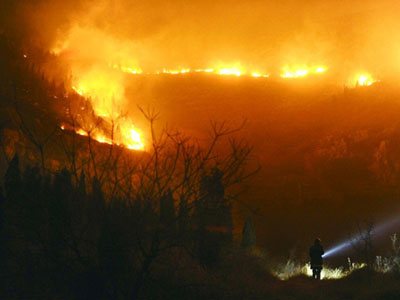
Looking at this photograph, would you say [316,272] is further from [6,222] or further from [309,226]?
[309,226]

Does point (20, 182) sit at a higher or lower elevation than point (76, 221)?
higher

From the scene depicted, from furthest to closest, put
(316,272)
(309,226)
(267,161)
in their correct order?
(267,161), (309,226), (316,272)

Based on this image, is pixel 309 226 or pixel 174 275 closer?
pixel 174 275

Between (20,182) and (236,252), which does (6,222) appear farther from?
(236,252)

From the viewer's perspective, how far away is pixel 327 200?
41688 millimetres

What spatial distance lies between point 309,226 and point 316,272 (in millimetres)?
19399

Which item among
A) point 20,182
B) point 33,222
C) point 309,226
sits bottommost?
point 33,222

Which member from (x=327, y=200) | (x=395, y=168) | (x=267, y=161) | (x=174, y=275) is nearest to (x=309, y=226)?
(x=327, y=200)

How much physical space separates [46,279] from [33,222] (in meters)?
1.17

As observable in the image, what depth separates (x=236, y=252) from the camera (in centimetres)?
1459

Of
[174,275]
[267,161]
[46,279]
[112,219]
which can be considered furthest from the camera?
[267,161]

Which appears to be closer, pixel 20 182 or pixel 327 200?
pixel 20 182

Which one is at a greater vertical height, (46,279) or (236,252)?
(236,252)

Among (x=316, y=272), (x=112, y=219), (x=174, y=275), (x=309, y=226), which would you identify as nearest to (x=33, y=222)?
(x=112, y=219)
